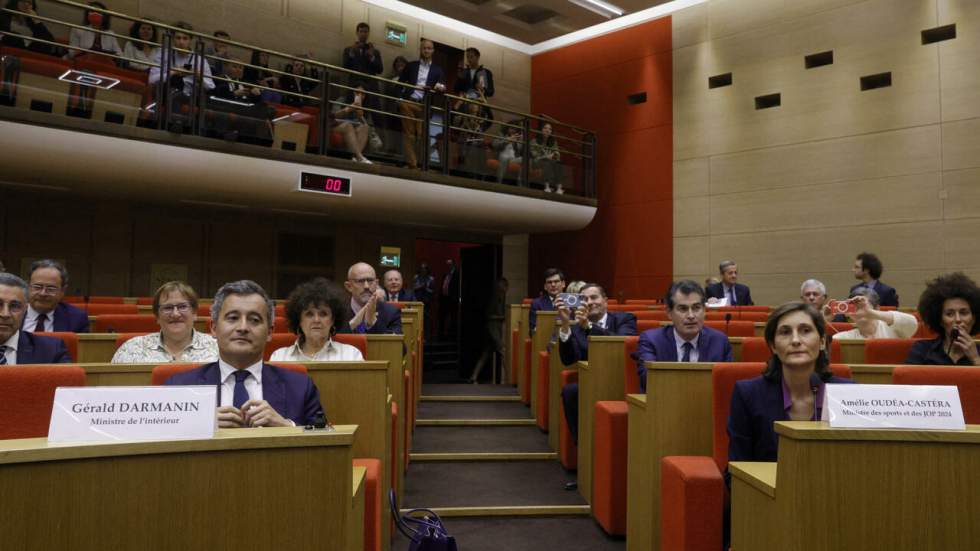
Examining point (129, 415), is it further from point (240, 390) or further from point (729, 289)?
point (729, 289)

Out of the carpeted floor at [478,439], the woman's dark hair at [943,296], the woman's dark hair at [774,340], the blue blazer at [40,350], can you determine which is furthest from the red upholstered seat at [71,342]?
the woman's dark hair at [943,296]

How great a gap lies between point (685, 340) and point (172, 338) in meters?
2.18

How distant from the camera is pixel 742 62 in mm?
8164

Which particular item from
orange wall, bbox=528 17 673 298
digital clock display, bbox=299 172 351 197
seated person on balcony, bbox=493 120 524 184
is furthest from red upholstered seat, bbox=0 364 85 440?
orange wall, bbox=528 17 673 298

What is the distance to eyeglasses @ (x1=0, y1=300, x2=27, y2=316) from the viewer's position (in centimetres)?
249

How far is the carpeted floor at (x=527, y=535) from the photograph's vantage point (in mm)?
2859

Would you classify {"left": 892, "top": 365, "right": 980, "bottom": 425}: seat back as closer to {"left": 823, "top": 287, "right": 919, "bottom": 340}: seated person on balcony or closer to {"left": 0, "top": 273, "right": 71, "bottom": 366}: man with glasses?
{"left": 823, "top": 287, "right": 919, "bottom": 340}: seated person on balcony

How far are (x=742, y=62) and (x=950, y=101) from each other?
2278mm

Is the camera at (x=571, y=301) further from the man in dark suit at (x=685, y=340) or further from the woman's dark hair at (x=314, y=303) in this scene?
the woman's dark hair at (x=314, y=303)

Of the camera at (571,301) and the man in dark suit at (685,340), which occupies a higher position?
the camera at (571,301)

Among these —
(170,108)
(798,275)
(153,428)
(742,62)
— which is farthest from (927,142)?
(153,428)

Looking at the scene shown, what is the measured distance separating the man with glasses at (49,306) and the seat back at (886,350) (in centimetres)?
384

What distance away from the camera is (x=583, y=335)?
3.77 metres

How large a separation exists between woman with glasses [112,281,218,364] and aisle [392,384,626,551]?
3.84 feet
